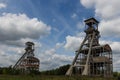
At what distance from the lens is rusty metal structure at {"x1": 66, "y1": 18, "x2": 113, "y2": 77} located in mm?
54844

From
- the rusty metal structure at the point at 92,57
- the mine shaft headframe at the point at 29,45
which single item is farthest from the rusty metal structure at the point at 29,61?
the rusty metal structure at the point at 92,57

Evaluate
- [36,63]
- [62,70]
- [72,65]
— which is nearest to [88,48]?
[72,65]

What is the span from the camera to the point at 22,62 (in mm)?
84500

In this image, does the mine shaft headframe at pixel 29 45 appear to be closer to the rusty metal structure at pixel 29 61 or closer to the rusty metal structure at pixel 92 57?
the rusty metal structure at pixel 29 61

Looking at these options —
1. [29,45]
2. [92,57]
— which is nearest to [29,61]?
[29,45]

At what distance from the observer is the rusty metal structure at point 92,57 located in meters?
54.8

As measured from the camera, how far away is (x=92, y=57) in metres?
57.4

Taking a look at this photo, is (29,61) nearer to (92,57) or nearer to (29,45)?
(29,45)

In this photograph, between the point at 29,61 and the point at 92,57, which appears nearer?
the point at 92,57

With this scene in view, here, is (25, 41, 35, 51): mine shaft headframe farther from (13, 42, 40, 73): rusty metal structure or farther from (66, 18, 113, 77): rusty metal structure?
(66, 18, 113, 77): rusty metal structure

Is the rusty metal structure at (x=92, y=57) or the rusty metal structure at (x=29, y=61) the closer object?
the rusty metal structure at (x=92, y=57)

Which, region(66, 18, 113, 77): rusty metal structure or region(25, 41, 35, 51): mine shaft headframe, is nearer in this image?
region(66, 18, 113, 77): rusty metal structure

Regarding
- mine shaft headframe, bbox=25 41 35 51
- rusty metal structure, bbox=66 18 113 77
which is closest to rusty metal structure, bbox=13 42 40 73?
mine shaft headframe, bbox=25 41 35 51

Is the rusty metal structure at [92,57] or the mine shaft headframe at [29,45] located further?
the mine shaft headframe at [29,45]
